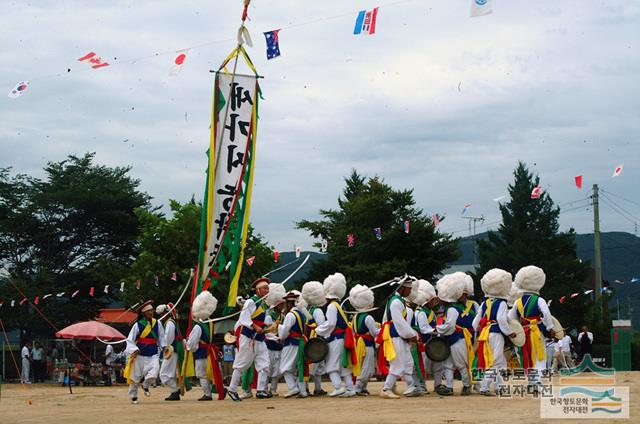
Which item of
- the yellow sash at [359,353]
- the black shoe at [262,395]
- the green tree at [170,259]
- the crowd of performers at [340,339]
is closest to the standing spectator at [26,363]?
the green tree at [170,259]

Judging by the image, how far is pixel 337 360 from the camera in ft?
56.7

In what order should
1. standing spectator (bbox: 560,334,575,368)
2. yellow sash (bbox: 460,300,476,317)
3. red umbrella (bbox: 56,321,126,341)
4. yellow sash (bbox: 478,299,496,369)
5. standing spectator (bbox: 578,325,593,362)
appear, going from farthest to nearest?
standing spectator (bbox: 578,325,593,362)
red umbrella (bbox: 56,321,126,341)
standing spectator (bbox: 560,334,575,368)
yellow sash (bbox: 460,300,476,317)
yellow sash (bbox: 478,299,496,369)

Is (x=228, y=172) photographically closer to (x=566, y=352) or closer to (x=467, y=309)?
(x=467, y=309)

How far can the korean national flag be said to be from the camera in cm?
1841

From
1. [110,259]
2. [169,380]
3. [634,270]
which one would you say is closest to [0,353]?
[110,259]

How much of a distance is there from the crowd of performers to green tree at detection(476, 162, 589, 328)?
3171 cm

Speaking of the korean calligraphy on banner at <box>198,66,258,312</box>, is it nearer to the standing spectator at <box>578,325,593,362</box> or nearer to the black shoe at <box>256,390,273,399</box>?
the black shoe at <box>256,390,273,399</box>

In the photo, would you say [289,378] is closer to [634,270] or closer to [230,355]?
[230,355]

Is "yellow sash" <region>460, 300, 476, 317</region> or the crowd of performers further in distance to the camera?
"yellow sash" <region>460, 300, 476, 317</region>

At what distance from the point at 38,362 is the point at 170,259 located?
5807mm

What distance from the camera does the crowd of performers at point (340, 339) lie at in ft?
53.5

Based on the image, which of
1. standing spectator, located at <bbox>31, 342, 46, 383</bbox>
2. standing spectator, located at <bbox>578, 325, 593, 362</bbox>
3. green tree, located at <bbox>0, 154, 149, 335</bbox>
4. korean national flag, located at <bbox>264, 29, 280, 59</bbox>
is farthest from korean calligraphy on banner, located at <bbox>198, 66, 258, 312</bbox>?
green tree, located at <bbox>0, 154, 149, 335</bbox>

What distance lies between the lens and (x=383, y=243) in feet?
153

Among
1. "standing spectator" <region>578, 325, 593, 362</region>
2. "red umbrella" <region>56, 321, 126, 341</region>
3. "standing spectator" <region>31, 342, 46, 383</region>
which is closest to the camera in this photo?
"red umbrella" <region>56, 321, 126, 341</region>
